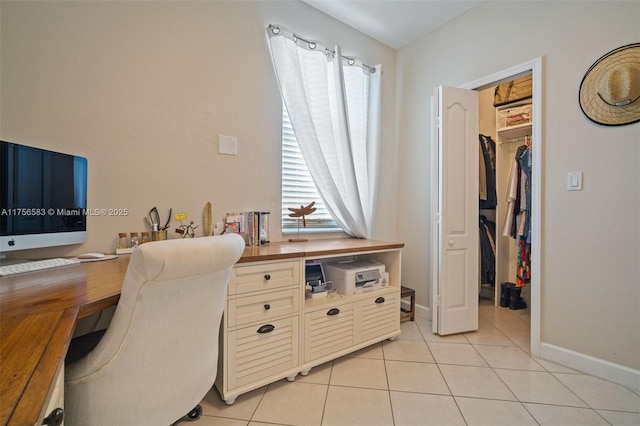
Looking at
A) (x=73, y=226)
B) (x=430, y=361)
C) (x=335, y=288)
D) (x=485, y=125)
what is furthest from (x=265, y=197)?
(x=485, y=125)

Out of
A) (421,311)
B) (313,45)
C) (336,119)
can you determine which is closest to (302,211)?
(336,119)

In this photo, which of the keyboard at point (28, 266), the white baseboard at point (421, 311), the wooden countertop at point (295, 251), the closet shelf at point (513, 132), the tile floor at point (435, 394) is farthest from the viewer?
the closet shelf at point (513, 132)

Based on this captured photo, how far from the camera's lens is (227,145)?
1.98 m

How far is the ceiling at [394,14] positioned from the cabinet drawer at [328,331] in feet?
8.00

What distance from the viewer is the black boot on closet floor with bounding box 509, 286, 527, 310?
293 centimetres

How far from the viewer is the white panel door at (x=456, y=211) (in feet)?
7.48

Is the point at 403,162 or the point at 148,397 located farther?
the point at 403,162

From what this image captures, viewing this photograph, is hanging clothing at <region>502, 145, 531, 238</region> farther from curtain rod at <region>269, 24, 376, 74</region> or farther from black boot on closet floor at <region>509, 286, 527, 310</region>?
curtain rod at <region>269, 24, 376, 74</region>

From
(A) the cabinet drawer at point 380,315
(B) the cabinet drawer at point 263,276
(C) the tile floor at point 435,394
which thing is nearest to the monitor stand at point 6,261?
(B) the cabinet drawer at point 263,276

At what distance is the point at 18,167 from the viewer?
3.66 feet

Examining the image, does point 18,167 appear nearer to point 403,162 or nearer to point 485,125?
point 403,162

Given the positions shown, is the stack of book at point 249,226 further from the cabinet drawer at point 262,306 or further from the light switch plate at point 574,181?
the light switch plate at point 574,181

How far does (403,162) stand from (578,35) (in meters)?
1.51

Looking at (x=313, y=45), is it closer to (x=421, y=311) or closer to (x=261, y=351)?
(x=261, y=351)
